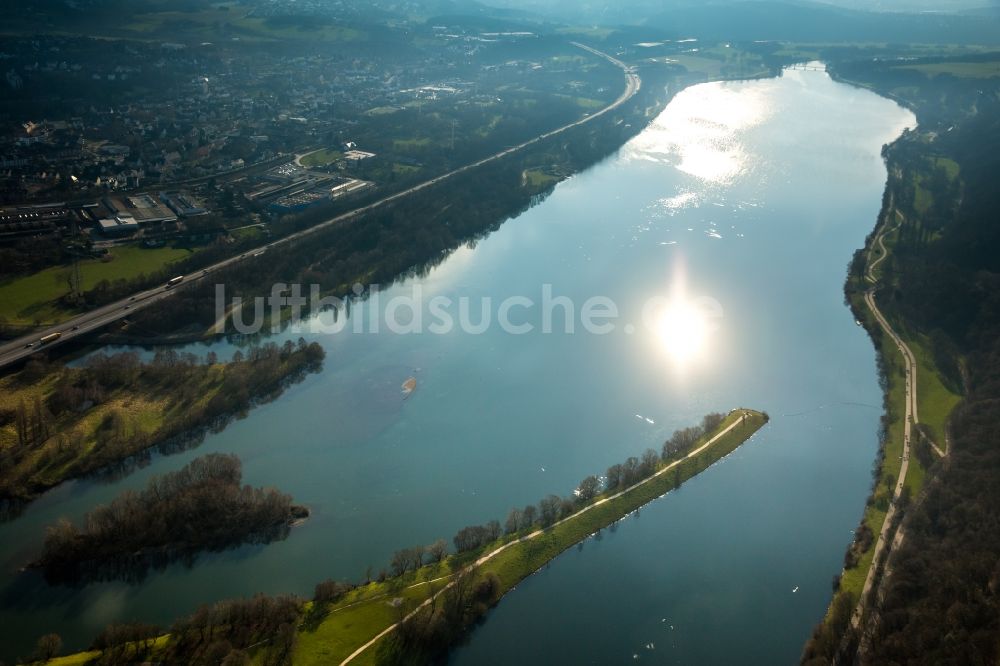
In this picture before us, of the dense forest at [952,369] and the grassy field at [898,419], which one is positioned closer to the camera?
the dense forest at [952,369]

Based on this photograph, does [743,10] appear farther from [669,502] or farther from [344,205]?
[669,502]

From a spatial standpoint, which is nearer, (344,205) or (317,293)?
(317,293)

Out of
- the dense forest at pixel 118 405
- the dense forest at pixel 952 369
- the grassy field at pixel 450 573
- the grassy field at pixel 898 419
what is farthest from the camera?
the dense forest at pixel 118 405

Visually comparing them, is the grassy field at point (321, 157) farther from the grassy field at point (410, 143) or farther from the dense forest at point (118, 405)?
the dense forest at point (118, 405)

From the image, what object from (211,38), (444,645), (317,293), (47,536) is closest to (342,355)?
(317,293)

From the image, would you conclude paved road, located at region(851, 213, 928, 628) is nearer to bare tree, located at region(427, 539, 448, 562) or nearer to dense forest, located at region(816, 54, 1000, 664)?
dense forest, located at region(816, 54, 1000, 664)

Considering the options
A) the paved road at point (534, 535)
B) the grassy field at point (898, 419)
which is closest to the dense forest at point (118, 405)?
the paved road at point (534, 535)

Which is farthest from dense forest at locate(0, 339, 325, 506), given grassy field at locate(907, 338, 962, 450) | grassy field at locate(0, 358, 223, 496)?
grassy field at locate(907, 338, 962, 450)
